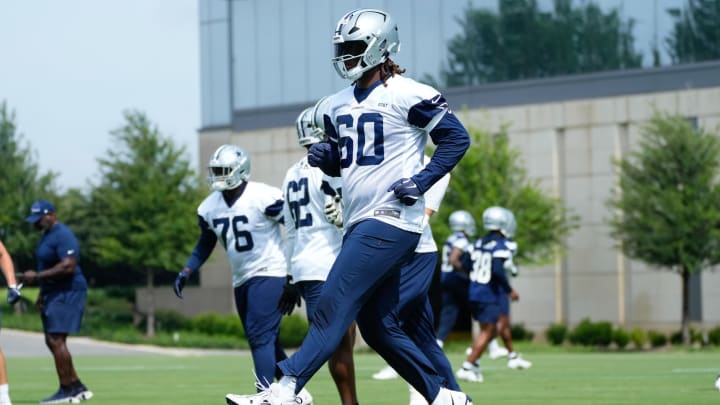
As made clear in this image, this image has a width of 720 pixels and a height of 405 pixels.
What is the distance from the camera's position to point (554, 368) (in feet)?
70.2

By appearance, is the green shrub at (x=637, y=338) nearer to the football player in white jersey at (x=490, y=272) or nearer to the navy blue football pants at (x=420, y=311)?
the football player in white jersey at (x=490, y=272)

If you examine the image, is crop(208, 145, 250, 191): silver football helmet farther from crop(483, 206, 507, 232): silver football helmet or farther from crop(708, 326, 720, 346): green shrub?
crop(708, 326, 720, 346): green shrub

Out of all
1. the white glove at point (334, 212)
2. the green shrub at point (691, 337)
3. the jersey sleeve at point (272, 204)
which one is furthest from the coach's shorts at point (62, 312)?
the green shrub at point (691, 337)

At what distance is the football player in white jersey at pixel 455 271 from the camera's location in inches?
858

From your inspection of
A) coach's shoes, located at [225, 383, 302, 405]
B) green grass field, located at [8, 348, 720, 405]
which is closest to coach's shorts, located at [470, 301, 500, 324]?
green grass field, located at [8, 348, 720, 405]

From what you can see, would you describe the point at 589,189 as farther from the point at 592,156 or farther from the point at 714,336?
the point at 714,336

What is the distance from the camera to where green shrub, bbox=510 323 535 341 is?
144 feet

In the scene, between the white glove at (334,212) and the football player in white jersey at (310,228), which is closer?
the white glove at (334,212)

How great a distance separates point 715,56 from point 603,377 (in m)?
27.7

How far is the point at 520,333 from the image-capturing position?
43938 millimetres

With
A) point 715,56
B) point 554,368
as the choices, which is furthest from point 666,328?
point 554,368

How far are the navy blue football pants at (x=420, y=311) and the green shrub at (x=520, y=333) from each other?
3430 cm

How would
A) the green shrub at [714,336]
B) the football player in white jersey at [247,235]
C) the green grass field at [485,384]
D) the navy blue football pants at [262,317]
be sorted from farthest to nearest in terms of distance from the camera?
the green shrub at [714,336]
the green grass field at [485,384]
the football player in white jersey at [247,235]
the navy blue football pants at [262,317]

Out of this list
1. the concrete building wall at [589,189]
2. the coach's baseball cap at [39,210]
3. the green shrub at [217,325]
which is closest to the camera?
the coach's baseball cap at [39,210]
